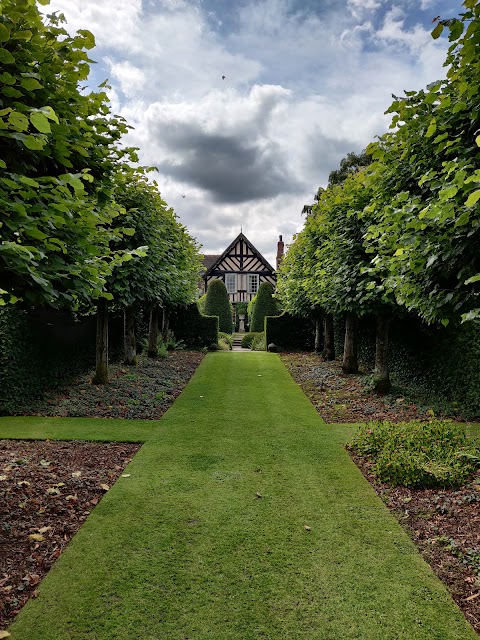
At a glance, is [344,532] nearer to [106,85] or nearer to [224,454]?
[224,454]

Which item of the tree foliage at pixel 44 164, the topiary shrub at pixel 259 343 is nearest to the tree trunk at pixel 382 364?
the tree foliage at pixel 44 164

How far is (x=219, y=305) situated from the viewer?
32.7 m

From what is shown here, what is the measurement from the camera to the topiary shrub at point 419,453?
18.0 ft

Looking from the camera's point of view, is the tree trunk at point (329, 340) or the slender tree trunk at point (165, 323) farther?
the slender tree trunk at point (165, 323)

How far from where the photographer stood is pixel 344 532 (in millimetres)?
4387

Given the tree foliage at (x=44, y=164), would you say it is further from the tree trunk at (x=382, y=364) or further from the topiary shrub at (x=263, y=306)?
the topiary shrub at (x=263, y=306)

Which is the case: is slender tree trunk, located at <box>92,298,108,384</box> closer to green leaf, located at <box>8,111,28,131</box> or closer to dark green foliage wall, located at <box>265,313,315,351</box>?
green leaf, located at <box>8,111,28,131</box>

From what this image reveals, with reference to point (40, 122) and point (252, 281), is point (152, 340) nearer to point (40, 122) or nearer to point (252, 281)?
point (40, 122)

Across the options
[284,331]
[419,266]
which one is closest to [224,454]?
[419,266]

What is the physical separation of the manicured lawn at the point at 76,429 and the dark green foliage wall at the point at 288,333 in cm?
1525

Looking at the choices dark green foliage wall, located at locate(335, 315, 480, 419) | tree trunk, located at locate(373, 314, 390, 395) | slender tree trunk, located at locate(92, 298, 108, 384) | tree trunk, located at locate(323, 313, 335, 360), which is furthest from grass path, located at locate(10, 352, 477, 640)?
tree trunk, located at locate(323, 313, 335, 360)

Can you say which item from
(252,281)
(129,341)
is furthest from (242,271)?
(129,341)

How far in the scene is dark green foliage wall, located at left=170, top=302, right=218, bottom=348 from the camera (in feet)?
77.6

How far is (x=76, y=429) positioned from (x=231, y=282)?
108ft
